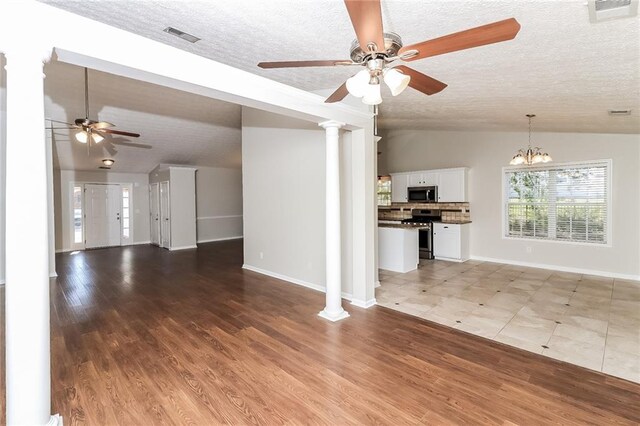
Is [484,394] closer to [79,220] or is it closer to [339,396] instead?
[339,396]

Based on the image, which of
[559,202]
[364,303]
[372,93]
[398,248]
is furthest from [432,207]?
[372,93]

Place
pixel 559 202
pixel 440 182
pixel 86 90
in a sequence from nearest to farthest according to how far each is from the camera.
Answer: pixel 86 90
pixel 559 202
pixel 440 182

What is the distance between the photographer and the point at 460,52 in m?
2.49

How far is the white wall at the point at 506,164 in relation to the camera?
5.28 meters

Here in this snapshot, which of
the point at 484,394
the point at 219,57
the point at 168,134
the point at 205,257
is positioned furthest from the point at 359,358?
the point at 168,134

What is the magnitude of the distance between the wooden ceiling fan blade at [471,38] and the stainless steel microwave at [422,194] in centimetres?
610

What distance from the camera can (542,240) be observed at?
6219 millimetres

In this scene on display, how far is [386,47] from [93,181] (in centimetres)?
1028

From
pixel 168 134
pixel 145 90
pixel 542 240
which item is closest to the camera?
pixel 145 90

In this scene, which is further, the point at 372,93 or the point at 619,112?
the point at 619,112

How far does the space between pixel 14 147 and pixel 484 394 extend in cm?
334

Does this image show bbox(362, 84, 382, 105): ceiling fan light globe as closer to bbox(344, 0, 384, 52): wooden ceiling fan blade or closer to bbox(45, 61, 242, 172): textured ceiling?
bbox(344, 0, 384, 52): wooden ceiling fan blade

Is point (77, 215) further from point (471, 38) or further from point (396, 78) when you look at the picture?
point (471, 38)

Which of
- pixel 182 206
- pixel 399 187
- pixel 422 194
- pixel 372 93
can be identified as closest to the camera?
pixel 372 93
